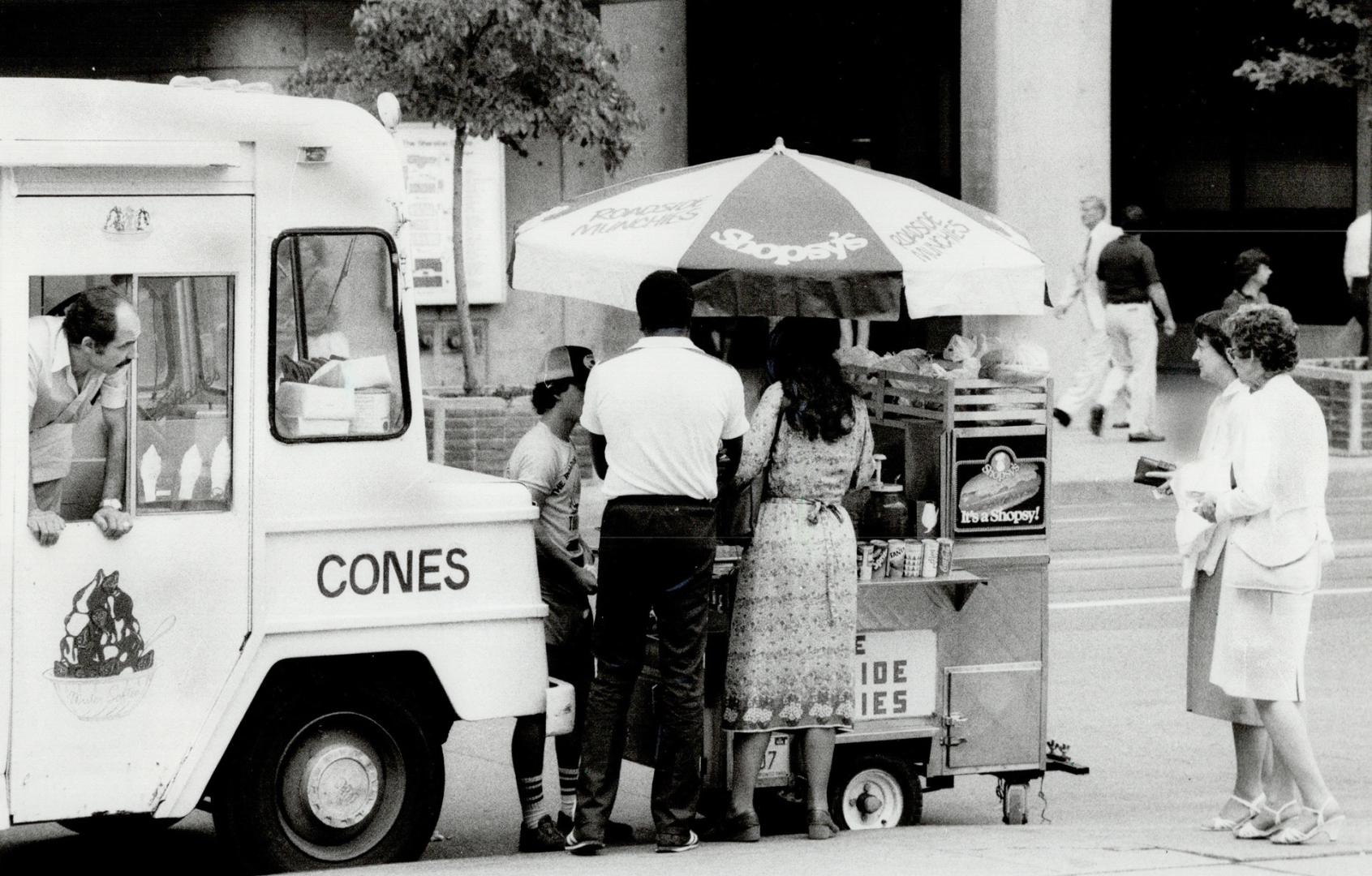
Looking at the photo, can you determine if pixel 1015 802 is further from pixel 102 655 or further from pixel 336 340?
pixel 102 655

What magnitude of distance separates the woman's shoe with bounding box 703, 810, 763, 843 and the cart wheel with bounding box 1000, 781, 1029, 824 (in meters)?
1.10

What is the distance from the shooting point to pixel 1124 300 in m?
16.7

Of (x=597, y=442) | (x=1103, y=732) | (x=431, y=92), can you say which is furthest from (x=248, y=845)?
(x=431, y=92)

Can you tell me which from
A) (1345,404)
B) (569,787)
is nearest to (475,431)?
(1345,404)

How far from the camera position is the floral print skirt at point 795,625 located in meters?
7.07

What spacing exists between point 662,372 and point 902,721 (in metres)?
1.64

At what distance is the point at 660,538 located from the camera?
6.74 m

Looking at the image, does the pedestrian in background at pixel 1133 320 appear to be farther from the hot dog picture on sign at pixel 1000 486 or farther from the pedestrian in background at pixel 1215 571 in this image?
the pedestrian in background at pixel 1215 571

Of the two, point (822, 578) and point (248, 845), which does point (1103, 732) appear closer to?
point (822, 578)

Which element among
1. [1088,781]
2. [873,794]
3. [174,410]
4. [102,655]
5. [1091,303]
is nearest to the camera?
[102,655]

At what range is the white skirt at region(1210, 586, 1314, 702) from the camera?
6.89 meters

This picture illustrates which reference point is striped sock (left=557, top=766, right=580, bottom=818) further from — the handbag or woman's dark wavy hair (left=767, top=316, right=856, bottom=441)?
the handbag

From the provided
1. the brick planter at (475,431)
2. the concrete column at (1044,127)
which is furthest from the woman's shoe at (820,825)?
the concrete column at (1044,127)

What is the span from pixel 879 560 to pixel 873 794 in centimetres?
85
